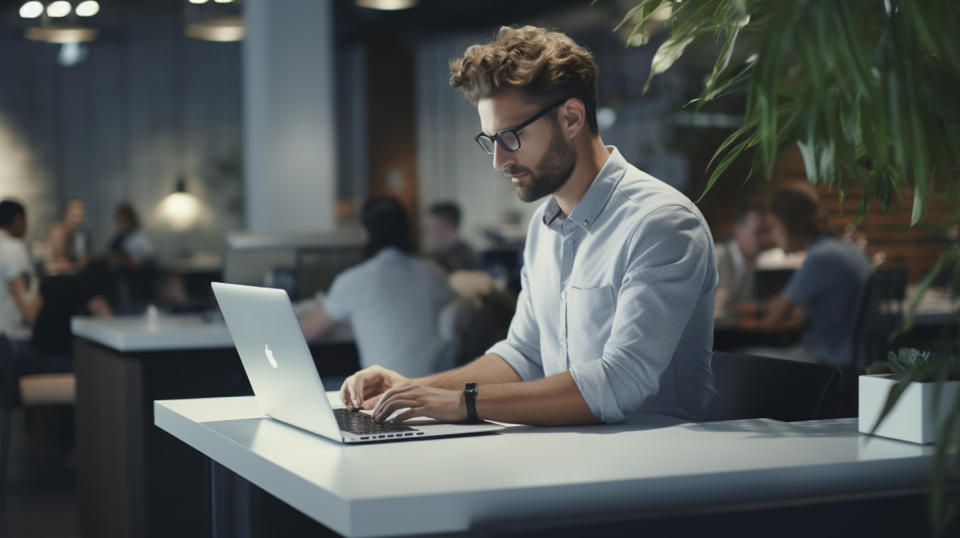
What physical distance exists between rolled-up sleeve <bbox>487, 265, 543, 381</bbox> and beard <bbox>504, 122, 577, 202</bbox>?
346 mm

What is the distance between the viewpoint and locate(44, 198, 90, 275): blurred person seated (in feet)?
29.8

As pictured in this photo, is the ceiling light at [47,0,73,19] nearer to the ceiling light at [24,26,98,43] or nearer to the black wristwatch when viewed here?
the ceiling light at [24,26,98,43]

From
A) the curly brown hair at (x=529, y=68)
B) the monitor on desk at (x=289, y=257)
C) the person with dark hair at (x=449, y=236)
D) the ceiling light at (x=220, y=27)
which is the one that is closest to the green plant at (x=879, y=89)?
the curly brown hair at (x=529, y=68)

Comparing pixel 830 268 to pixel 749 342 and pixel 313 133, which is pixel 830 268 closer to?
pixel 749 342

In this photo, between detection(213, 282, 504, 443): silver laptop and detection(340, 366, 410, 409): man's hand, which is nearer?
detection(213, 282, 504, 443): silver laptop

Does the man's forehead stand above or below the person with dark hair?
above

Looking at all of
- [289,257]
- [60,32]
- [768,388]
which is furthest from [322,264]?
[768,388]

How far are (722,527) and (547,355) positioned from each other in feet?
3.46

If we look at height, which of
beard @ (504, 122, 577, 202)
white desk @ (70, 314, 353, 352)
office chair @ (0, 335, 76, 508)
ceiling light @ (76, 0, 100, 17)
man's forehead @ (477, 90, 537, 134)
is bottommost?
office chair @ (0, 335, 76, 508)

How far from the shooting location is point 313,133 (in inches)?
303

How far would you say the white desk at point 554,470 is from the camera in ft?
4.19

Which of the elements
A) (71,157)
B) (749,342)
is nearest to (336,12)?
(71,157)

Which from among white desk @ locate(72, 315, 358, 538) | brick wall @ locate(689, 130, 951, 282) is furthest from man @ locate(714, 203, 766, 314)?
white desk @ locate(72, 315, 358, 538)

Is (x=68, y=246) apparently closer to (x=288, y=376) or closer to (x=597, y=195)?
(x=597, y=195)
